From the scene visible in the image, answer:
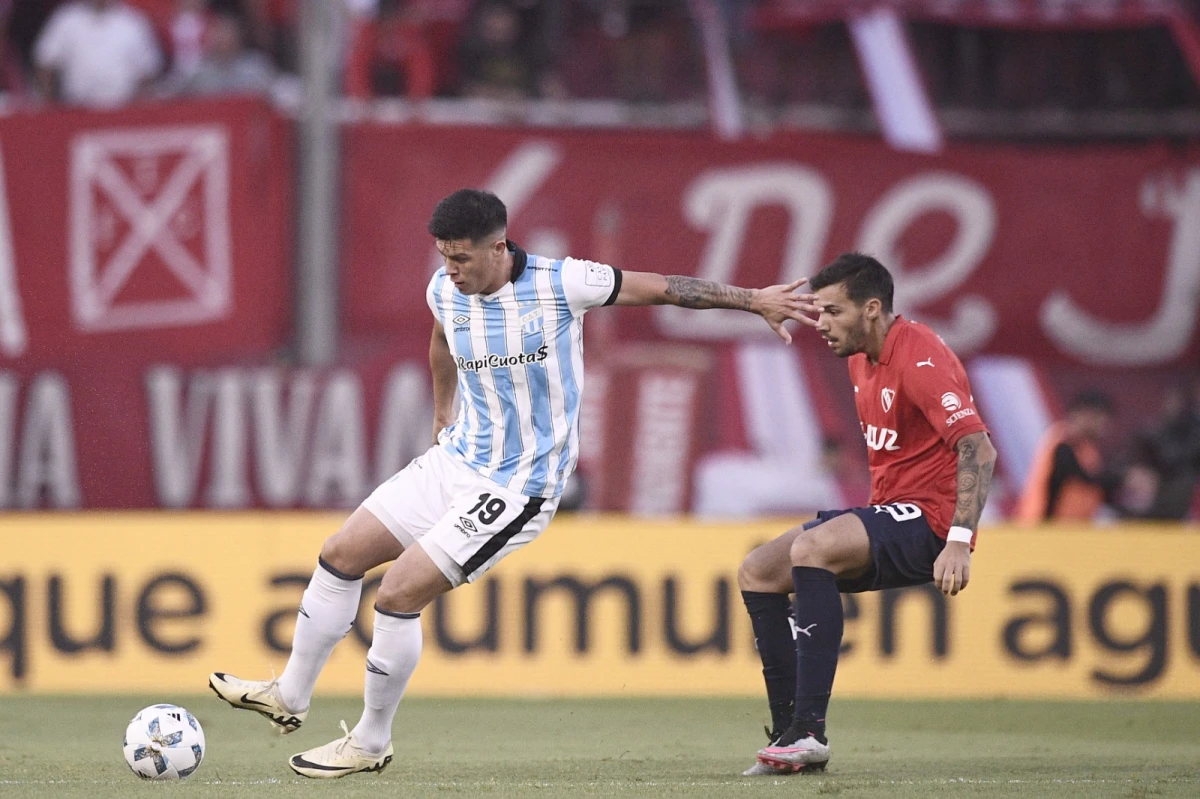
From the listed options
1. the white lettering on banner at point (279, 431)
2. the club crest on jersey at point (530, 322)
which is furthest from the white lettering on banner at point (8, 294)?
the club crest on jersey at point (530, 322)

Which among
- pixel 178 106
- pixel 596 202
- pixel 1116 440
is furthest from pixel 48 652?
pixel 1116 440

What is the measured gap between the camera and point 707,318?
553 inches

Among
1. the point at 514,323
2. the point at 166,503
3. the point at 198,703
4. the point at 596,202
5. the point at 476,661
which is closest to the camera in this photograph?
the point at 514,323

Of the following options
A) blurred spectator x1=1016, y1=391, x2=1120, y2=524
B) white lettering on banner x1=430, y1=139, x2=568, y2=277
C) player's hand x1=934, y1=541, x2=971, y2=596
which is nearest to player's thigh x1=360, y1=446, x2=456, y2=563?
player's hand x1=934, y1=541, x2=971, y2=596

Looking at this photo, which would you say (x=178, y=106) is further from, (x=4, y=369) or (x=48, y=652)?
(x=48, y=652)

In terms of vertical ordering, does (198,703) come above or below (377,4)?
below

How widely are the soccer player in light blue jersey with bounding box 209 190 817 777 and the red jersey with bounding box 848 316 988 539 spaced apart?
1.46ft

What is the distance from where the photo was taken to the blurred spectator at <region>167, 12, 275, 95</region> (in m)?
14.1

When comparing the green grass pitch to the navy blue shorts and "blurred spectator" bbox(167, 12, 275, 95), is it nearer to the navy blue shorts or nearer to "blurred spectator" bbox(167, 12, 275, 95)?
the navy blue shorts

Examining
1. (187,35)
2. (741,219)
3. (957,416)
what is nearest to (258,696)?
(957,416)

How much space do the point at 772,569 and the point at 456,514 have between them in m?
1.26

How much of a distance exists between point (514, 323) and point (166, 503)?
7312 millimetres

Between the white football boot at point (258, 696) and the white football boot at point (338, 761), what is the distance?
0.15 meters

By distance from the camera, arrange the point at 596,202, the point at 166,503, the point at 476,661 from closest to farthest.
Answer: the point at 476,661
the point at 166,503
the point at 596,202
